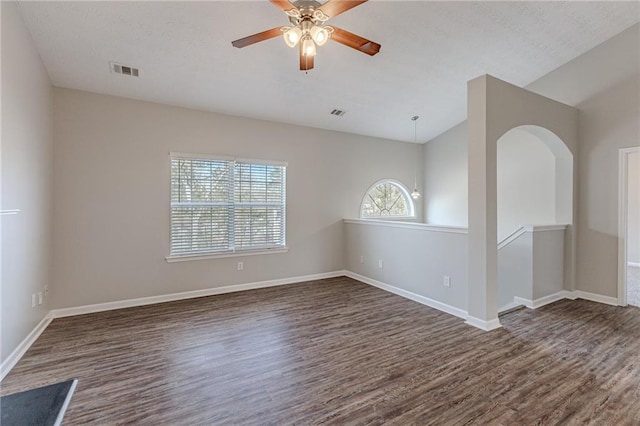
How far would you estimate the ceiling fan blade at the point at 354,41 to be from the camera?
8.18ft

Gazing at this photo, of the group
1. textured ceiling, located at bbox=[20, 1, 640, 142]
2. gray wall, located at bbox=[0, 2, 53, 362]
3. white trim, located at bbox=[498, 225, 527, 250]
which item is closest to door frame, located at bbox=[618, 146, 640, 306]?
white trim, located at bbox=[498, 225, 527, 250]

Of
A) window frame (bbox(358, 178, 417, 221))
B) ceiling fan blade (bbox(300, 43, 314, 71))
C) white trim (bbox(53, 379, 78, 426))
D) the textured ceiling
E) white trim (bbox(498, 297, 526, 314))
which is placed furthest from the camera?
window frame (bbox(358, 178, 417, 221))

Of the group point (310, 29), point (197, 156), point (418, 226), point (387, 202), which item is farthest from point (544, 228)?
point (197, 156)

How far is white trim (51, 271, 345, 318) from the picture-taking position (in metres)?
3.83

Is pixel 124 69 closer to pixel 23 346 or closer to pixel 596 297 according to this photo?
pixel 23 346

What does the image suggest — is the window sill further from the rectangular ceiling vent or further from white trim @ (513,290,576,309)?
white trim @ (513,290,576,309)

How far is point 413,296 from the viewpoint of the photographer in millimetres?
4379

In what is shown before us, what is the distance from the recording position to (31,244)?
3080 mm

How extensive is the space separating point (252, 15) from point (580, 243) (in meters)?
5.37

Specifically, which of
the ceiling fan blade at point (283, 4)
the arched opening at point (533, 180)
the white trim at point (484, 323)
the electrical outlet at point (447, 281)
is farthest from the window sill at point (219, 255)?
the arched opening at point (533, 180)

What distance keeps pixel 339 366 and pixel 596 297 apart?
4178mm

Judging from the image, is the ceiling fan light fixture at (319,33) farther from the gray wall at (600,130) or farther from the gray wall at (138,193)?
the gray wall at (600,130)

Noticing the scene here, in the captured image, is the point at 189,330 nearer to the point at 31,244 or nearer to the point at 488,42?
the point at 31,244

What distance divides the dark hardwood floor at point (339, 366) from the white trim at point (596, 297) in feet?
0.72
